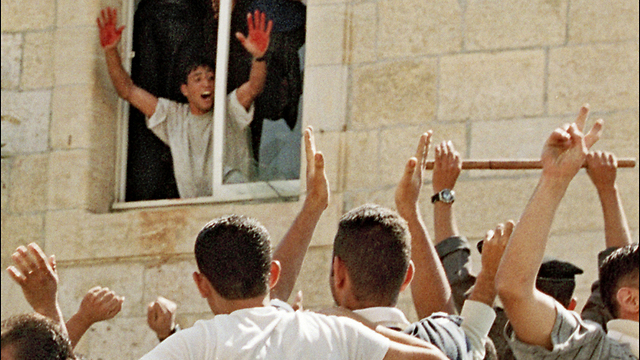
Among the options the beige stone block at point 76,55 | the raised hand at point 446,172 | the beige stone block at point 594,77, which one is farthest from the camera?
the beige stone block at point 76,55

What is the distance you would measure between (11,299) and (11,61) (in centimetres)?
136

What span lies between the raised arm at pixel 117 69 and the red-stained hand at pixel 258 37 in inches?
24.5

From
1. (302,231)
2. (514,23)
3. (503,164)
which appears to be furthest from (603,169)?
(514,23)

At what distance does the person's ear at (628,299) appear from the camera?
282 cm

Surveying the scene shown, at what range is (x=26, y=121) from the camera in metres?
6.51

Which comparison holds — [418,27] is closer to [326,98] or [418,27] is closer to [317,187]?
[326,98]

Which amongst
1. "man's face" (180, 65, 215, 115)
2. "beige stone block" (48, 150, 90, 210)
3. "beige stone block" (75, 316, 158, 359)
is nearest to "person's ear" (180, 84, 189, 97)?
"man's face" (180, 65, 215, 115)

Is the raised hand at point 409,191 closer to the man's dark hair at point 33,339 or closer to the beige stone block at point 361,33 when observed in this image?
the man's dark hair at point 33,339

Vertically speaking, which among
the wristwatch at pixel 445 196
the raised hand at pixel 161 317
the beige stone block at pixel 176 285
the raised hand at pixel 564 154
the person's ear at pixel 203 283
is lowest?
the beige stone block at pixel 176 285

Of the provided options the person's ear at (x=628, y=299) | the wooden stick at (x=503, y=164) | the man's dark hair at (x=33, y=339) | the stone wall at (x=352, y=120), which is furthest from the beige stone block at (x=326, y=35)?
the man's dark hair at (x=33, y=339)

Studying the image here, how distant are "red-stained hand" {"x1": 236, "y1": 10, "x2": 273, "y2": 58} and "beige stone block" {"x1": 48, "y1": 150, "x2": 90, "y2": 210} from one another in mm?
1054

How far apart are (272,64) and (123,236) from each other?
122 centimetres

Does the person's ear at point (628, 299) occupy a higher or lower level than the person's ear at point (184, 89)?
lower

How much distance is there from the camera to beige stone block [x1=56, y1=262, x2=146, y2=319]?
6.08 metres
